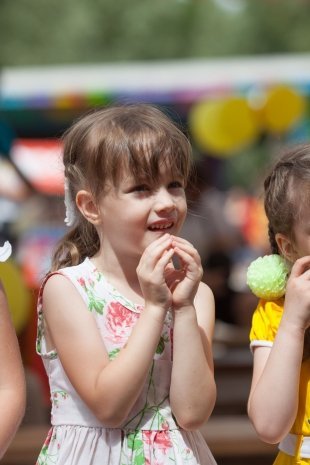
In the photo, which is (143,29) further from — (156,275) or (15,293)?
(156,275)

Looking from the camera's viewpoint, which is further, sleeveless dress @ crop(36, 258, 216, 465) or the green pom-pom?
the green pom-pom

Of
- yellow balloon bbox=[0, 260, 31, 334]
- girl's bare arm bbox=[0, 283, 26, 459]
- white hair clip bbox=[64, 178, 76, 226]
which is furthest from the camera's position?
yellow balloon bbox=[0, 260, 31, 334]

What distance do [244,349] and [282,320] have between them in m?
4.70

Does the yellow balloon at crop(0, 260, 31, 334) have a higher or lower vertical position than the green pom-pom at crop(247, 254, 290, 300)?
lower

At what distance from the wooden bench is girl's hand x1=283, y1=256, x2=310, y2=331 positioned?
79.9 inches

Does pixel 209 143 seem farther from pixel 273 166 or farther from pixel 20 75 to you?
pixel 273 166

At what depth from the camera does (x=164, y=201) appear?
2330mm

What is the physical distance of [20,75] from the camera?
32.4ft

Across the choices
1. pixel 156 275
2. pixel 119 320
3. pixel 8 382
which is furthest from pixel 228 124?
pixel 8 382

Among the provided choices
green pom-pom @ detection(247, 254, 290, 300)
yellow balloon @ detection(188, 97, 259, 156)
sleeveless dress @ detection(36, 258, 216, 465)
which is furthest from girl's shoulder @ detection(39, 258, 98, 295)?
yellow balloon @ detection(188, 97, 259, 156)

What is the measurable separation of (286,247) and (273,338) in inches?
9.4

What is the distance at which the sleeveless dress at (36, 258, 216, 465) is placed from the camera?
2.30m

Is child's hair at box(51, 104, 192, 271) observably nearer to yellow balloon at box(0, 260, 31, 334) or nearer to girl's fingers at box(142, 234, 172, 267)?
girl's fingers at box(142, 234, 172, 267)

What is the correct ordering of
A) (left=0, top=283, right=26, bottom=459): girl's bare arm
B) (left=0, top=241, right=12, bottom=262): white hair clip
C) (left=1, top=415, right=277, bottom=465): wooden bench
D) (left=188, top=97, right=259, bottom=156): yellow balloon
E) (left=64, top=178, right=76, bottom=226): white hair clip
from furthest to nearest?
(left=188, top=97, right=259, bottom=156): yellow balloon, (left=1, top=415, right=277, bottom=465): wooden bench, (left=64, top=178, right=76, bottom=226): white hair clip, (left=0, top=241, right=12, bottom=262): white hair clip, (left=0, top=283, right=26, bottom=459): girl's bare arm
